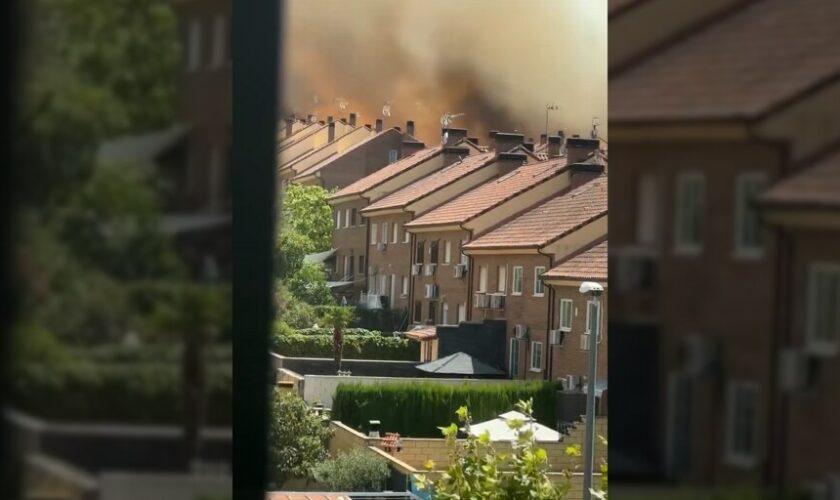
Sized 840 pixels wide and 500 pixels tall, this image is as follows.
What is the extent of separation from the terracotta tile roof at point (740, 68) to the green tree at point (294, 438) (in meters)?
0.87

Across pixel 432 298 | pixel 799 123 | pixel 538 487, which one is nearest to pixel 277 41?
pixel 432 298

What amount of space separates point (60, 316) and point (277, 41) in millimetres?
723

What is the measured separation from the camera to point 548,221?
2.13m

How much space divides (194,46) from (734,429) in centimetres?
128

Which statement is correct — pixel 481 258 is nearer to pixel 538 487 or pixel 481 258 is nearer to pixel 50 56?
pixel 538 487

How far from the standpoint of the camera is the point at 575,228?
2.13m

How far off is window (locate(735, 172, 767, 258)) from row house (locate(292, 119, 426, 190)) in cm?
73

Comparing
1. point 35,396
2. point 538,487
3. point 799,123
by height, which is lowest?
point 538,487

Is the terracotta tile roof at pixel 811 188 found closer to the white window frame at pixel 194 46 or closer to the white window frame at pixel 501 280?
the white window frame at pixel 501 280

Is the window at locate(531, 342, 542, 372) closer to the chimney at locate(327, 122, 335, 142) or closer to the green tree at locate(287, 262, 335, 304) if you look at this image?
the green tree at locate(287, 262, 335, 304)

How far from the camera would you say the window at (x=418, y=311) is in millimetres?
2072

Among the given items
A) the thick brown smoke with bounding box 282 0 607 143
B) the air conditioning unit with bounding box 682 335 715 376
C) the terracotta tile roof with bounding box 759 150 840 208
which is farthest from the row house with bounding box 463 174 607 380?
the terracotta tile roof with bounding box 759 150 840 208

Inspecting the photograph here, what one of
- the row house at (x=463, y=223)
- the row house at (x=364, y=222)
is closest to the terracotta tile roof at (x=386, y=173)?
the row house at (x=364, y=222)

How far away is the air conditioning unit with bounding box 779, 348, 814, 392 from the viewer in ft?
5.51
